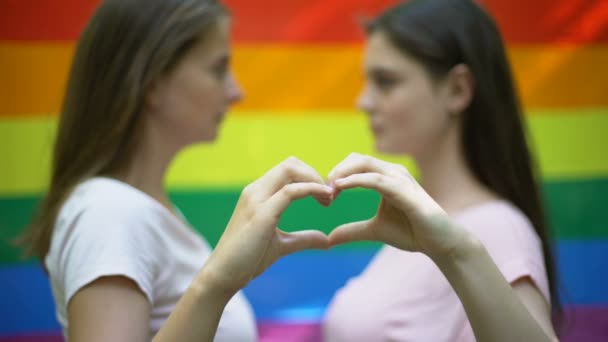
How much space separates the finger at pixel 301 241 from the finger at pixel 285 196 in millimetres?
96

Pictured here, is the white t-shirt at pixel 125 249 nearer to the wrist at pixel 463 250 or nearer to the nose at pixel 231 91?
the nose at pixel 231 91

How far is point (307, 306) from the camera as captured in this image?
6.68 feet

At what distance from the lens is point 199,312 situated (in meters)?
0.83

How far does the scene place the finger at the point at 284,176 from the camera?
2.83 ft

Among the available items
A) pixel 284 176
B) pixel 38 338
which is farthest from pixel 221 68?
pixel 38 338

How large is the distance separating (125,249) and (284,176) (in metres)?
0.30

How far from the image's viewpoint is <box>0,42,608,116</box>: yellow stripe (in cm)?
193

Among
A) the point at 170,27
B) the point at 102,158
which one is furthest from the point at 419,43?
the point at 102,158

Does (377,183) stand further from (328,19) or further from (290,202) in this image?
(328,19)

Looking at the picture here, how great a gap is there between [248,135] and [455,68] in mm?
894

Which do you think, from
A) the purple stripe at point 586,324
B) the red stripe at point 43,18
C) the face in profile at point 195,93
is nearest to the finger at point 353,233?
the face in profile at point 195,93

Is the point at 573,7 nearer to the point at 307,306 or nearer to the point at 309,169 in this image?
the point at 307,306

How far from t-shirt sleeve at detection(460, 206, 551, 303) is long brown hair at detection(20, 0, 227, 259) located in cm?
68

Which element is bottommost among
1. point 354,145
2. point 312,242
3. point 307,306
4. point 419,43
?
point 307,306
